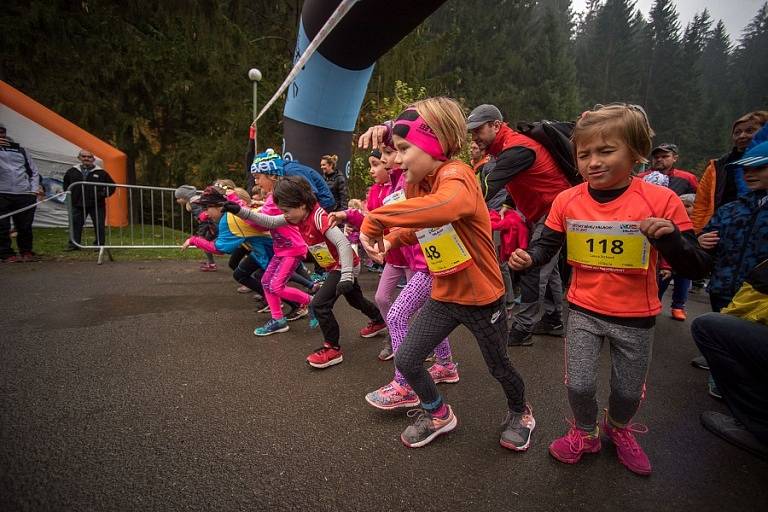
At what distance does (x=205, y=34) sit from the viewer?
11750 millimetres

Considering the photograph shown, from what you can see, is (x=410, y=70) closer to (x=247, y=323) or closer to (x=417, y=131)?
(x=247, y=323)

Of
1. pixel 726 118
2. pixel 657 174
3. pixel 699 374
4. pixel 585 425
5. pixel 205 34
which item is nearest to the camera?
A: pixel 585 425

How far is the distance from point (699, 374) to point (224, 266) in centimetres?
695

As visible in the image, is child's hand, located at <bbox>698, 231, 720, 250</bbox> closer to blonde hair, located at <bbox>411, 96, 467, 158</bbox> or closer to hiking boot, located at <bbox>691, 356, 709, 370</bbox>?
blonde hair, located at <bbox>411, 96, 467, 158</bbox>

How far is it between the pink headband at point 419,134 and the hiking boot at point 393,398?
157 cm

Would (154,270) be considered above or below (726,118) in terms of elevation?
below

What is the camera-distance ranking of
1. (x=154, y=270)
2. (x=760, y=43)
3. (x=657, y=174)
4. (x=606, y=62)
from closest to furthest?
(x=657, y=174) < (x=154, y=270) < (x=606, y=62) < (x=760, y=43)

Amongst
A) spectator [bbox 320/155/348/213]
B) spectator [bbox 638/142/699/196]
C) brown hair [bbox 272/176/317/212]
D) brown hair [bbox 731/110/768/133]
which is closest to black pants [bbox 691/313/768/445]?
brown hair [bbox 731/110/768/133]

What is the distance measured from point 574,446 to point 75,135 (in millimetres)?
12387

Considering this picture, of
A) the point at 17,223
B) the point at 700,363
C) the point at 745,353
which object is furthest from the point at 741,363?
the point at 17,223

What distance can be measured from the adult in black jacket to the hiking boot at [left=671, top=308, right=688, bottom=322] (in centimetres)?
921

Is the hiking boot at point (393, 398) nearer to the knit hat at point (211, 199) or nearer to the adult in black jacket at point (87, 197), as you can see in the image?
the knit hat at point (211, 199)

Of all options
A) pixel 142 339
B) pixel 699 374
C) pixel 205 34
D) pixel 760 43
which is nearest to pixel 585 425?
pixel 699 374

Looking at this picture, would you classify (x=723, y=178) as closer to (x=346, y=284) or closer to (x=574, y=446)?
Answer: (x=574, y=446)
